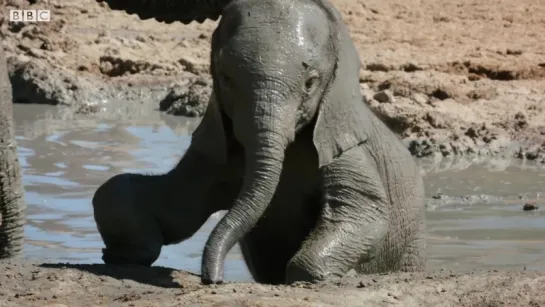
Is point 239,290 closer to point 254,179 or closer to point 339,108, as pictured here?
point 254,179

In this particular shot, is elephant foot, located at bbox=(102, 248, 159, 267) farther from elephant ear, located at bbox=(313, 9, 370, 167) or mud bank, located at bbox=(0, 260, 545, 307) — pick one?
elephant ear, located at bbox=(313, 9, 370, 167)

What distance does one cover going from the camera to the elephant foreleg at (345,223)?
5922 millimetres

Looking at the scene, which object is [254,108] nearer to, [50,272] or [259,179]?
[259,179]

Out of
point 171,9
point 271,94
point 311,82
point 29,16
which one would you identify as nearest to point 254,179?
point 271,94

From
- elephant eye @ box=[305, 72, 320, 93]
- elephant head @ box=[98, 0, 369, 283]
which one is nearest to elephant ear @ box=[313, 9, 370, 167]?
elephant head @ box=[98, 0, 369, 283]

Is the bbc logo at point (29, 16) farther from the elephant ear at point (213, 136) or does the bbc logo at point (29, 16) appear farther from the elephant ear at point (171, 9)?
the elephant ear at point (213, 136)

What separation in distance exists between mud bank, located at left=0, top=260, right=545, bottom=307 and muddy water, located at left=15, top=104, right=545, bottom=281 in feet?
6.03

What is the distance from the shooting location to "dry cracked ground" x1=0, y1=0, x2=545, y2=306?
40.4 ft

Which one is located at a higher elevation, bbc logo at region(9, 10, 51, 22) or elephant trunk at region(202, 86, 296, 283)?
elephant trunk at region(202, 86, 296, 283)

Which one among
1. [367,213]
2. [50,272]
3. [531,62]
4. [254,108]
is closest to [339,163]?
[367,213]

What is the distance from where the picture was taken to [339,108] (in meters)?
6.13

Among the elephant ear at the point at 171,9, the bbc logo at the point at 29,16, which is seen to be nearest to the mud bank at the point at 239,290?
the elephant ear at the point at 171,9

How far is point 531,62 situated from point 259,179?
9603mm

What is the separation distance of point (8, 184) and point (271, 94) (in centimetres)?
161
